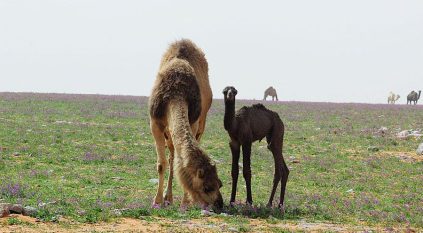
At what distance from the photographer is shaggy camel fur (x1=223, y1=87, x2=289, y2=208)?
1022 cm

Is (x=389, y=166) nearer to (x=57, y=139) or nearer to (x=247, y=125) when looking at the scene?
(x=247, y=125)

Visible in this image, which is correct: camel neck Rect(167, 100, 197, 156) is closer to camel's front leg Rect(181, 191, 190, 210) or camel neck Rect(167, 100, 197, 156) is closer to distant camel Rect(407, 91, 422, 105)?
camel's front leg Rect(181, 191, 190, 210)

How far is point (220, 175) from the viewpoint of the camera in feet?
53.0

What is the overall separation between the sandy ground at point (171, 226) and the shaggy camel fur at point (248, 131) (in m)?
1.32

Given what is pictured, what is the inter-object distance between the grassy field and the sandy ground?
119 millimetres

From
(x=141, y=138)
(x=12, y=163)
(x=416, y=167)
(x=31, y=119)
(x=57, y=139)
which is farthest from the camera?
(x=31, y=119)

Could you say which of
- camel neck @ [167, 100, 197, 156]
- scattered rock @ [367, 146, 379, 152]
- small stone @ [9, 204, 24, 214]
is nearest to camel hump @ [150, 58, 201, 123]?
camel neck @ [167, 100, 197, 156]

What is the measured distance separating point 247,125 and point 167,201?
2050 millimetres

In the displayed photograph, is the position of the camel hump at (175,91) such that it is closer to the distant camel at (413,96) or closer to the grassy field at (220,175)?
the grassy field at (220,175)

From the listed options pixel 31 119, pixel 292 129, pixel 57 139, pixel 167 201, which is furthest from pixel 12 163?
pixel 292 129

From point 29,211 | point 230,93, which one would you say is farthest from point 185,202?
point 29,211

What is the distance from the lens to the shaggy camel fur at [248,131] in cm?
1022

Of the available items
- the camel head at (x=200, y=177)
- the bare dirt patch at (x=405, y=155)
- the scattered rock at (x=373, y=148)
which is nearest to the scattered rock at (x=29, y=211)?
the camel head at (x=200, y=177)

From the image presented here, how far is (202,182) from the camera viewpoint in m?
8.24
